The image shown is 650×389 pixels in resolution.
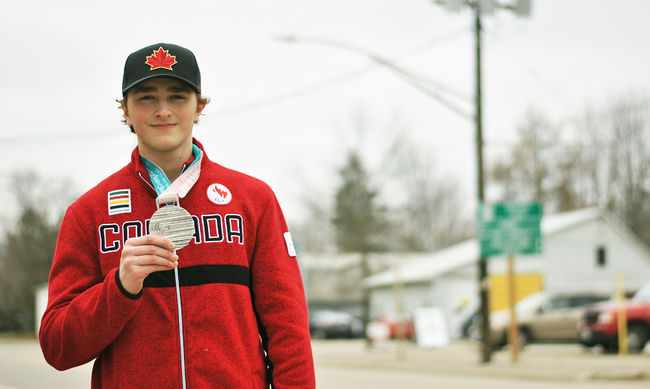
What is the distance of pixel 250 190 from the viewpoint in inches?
92.4

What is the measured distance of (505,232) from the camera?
17.2m

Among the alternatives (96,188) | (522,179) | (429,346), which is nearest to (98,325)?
(96,188)

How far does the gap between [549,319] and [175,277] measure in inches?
842

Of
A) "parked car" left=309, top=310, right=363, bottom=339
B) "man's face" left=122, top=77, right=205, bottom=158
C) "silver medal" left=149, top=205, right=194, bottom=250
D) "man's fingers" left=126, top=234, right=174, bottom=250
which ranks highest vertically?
"man's face" left=122, top=77, right=205, bottom=158

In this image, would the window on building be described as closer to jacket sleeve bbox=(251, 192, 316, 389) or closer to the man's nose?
jacket sleeve bbox=(251, 192, 316, 389)

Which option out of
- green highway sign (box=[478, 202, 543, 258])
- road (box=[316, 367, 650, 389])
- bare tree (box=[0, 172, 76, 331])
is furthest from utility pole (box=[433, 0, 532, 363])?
bare tree (box=[0, 172, 76, 331])

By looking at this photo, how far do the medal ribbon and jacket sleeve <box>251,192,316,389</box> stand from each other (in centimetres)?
23

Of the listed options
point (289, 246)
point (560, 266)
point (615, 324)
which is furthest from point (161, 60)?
point (560, 266)

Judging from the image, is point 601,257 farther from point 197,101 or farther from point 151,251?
point 151,251

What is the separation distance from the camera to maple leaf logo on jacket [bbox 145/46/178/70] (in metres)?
2.20

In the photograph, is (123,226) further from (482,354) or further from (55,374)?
(482,354)

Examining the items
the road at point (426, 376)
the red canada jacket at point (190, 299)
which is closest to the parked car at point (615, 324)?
the road at point (426, 376)

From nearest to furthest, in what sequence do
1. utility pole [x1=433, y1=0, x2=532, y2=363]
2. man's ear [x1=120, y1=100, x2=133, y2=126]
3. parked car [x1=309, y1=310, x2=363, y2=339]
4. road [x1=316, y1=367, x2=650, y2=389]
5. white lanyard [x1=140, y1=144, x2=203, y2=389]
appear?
white lanyard [x1=140, y1=144, x2=203, y2=389], man's ear [x1=120, y1=100, x2=133, y2=126], road [x1=316, y1=367, x2=650, y2=389], utility pole [x1=433, y1=0, x2=532, y2=363], parked car [x1=309, y1=310, x2=363, y2=339]

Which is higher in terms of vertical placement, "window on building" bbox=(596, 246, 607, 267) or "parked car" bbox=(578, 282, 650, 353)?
"window on building" bbox=(596, 246, 607, 267)
